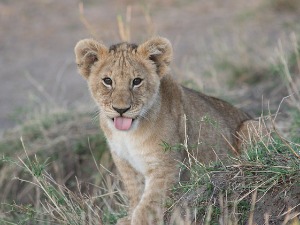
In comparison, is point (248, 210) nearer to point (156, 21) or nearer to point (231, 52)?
point (231, 52)

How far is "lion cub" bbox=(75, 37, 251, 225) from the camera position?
529 centimetres

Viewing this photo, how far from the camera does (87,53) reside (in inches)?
221

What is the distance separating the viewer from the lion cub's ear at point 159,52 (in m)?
5.56

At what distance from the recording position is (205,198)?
4809 millimetres

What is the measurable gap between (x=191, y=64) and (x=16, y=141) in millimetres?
3443

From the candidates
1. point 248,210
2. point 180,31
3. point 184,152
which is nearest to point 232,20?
point 180,31

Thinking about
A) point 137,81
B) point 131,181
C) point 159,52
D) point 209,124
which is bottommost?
point 131,181

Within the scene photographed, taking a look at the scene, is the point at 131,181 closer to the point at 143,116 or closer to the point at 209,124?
the point at 143,116

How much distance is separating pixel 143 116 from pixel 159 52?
49 cm

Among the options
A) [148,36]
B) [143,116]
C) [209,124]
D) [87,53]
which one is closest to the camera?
[143,116]

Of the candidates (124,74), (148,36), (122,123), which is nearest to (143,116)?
(122,123)

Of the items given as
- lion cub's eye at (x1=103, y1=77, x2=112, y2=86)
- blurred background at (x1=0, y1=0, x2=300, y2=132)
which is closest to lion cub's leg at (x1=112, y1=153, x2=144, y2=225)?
lion cub's eye at (x1=103, y1=77, x2=112, y2=86)

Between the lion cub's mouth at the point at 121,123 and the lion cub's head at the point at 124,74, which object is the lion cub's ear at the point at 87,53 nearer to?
the lion cub's head at the point at 124,74

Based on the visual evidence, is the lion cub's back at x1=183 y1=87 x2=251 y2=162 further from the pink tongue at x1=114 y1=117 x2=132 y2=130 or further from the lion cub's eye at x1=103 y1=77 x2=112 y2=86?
the lion cub's eye at x1=103 y1=77 x2=112 y2=86
